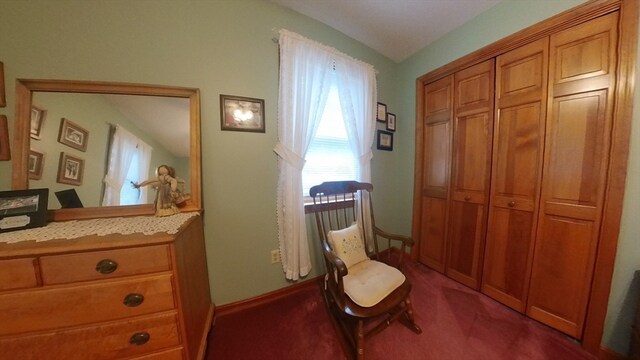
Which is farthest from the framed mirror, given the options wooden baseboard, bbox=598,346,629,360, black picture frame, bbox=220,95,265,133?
wooden baseboard, bbox=598,346,629,360

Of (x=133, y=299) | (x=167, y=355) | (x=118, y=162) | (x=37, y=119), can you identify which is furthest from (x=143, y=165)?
(x=167, y=355)

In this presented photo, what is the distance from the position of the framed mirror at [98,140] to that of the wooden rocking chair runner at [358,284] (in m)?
1.03

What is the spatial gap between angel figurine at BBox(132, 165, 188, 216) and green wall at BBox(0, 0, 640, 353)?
216 millimetres

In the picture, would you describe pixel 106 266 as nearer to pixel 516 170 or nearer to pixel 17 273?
pixel 17 273

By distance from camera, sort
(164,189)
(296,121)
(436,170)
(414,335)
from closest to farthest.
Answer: (164,189), (414,335), (296,121), (436,170)

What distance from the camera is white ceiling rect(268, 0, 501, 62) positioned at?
1566 millimetres

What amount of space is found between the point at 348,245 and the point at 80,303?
56.4 inches

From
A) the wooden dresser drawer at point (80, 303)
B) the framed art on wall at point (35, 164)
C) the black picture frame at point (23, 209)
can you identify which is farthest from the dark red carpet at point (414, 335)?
the framed art on wall at point (35, 164)

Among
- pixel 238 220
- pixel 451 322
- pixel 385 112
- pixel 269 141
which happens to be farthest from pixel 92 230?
pixel 385 112

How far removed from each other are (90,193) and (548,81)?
3154 mm

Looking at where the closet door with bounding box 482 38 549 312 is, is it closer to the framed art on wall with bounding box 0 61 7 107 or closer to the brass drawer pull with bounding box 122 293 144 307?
the brass drawer pull with bounding box 122 293 144 307

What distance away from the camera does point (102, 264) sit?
31.8 inches

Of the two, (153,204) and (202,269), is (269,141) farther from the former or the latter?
(202,269)

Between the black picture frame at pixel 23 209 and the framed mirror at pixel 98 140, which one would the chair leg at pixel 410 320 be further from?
the black picture frame at pixel 23 209
